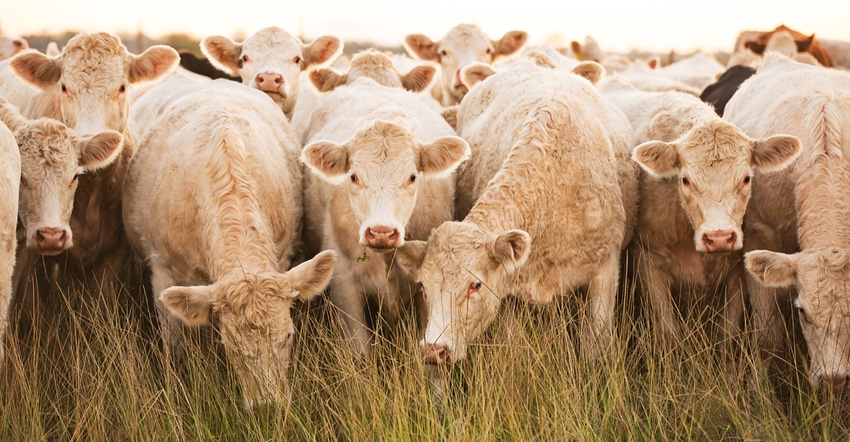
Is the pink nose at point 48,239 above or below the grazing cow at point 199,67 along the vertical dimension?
above

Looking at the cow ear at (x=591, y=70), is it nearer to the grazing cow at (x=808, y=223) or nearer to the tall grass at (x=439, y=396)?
the grazing cow at (x=808, y=223)

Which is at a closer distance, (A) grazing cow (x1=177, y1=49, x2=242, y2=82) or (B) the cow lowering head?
(B) the cow lowering head

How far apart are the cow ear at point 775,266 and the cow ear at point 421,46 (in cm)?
674

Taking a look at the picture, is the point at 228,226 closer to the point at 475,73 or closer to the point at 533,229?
the point at 533,229

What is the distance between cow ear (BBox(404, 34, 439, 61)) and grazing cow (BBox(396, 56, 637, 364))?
15.8ft

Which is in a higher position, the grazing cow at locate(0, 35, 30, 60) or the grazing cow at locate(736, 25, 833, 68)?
the grazing cow at locate(0, 35, 30, 60)

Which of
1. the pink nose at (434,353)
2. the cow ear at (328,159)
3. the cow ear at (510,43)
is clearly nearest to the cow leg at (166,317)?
the cow ear at (328,159)

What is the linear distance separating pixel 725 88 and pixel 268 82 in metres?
4.51

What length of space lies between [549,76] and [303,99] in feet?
9.31

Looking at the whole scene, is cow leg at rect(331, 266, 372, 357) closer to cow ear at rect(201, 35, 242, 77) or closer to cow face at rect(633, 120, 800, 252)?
cow face at rect(633, 120, 800, 252)

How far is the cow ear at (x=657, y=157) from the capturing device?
19.0 ft

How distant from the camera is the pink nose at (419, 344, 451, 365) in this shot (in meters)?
4.72

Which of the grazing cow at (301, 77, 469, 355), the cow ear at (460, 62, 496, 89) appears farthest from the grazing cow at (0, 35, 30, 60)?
the grazing cow at (301, 77, 469, 355)

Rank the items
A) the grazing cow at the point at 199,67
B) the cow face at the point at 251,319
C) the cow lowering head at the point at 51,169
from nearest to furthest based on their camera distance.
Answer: the cow face at the point at 251,319 < the cow lowering head at the point at 51,169 < the grazing cow at the point at 199,67
